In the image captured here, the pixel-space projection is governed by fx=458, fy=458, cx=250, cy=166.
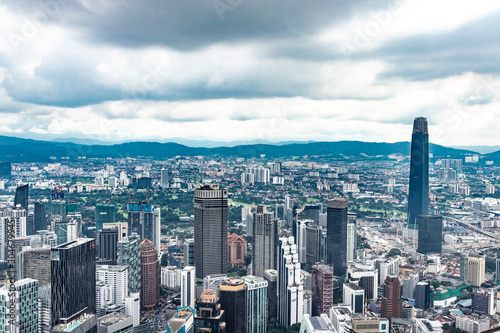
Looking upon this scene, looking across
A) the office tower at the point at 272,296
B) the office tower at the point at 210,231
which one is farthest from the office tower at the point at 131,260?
the office tower at the point at 272,296

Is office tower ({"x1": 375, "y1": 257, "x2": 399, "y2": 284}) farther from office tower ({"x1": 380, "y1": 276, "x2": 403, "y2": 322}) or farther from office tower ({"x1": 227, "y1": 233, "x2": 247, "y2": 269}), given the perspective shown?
office tower ({"x1": 227, "y1": 233, "x2": 247, "y2": 269})

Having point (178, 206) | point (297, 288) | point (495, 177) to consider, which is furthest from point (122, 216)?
point (495, 177)

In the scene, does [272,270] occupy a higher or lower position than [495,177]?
lower

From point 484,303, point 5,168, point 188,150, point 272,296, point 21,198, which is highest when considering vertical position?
point 188,150

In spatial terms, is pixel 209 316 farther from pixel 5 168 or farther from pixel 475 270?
pixel 5 168

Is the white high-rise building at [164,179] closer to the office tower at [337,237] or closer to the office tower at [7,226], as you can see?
the office tower at [7,226]

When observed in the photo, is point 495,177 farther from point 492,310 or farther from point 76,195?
point 76,195

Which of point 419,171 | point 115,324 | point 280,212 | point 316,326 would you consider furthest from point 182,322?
point 419,171
